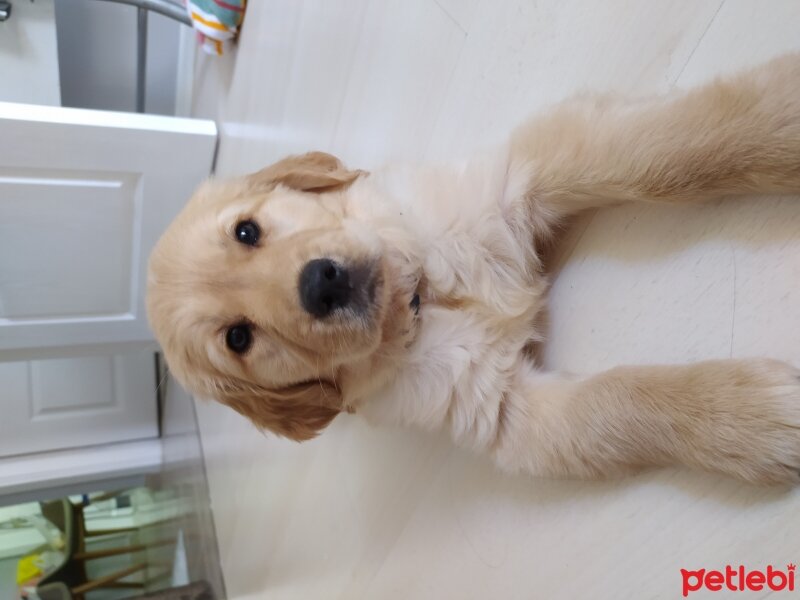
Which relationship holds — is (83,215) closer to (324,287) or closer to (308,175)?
(308,175)

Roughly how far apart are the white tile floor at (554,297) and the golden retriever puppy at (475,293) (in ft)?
0.19

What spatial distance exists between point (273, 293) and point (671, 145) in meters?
0.68

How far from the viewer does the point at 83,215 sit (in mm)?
2674

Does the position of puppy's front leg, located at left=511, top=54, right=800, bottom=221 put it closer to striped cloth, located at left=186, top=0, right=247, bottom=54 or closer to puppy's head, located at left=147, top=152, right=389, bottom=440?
puppy's head, located at left=147, top=152, right=389, bottom=440

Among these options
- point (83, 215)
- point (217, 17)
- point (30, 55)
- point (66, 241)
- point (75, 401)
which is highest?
point (217, 17)

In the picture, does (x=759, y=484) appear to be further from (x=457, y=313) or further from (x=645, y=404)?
(x=457, y=313)

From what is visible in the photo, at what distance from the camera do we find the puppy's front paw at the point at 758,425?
2.61 feet

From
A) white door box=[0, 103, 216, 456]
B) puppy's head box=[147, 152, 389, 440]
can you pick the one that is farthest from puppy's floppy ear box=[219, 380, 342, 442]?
white door box=[0, 103, 216, 456]

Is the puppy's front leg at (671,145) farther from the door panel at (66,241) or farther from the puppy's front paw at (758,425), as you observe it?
the door panel at (66,241)

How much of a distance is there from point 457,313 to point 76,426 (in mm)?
3694

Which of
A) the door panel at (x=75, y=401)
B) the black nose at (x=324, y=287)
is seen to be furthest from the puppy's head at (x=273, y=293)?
the door panel at (x=75, y=401)

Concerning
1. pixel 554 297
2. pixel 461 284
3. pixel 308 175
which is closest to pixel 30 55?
pixel 308 175

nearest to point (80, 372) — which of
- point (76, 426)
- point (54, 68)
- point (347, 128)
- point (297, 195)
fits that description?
point (76, 426)

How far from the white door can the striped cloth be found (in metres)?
0.37
